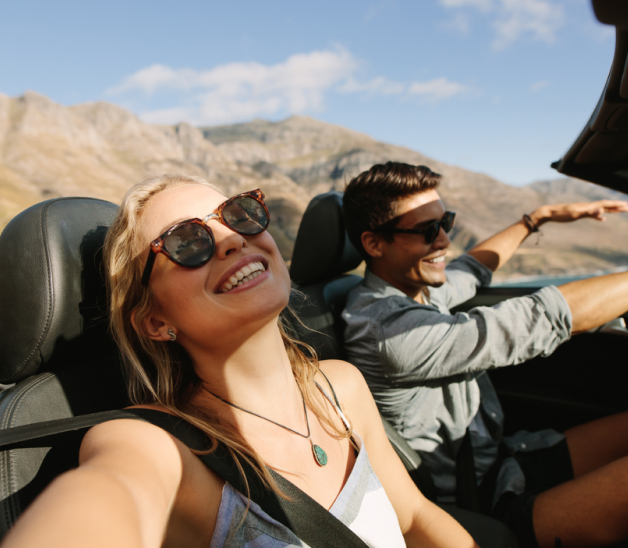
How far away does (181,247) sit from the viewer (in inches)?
49.9

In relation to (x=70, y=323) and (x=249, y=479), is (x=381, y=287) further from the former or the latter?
(x=70, y=323)

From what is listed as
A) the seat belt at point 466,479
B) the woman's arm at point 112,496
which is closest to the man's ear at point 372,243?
the seat belt at point 466,479

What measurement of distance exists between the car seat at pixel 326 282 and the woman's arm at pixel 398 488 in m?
0.26

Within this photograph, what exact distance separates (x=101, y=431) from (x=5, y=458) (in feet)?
0.79

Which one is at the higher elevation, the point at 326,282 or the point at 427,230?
the point at 427,230

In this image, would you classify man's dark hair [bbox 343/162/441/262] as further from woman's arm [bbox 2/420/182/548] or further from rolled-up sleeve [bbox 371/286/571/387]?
woman's arm [bbox 2/420/182/548]

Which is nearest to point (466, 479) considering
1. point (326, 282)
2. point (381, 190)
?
point (326, 282)

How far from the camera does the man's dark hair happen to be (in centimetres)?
224

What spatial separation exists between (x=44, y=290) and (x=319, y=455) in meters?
0.95

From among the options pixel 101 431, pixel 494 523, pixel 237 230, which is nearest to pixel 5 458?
pixel 101 431

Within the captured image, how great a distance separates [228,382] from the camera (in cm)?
137

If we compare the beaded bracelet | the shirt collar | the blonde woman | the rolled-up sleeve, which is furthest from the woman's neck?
the beaded bracelet

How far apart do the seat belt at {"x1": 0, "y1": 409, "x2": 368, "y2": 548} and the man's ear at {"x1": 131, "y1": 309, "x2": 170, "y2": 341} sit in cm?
26

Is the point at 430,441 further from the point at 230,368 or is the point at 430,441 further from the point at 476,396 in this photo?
the point at 230,368
